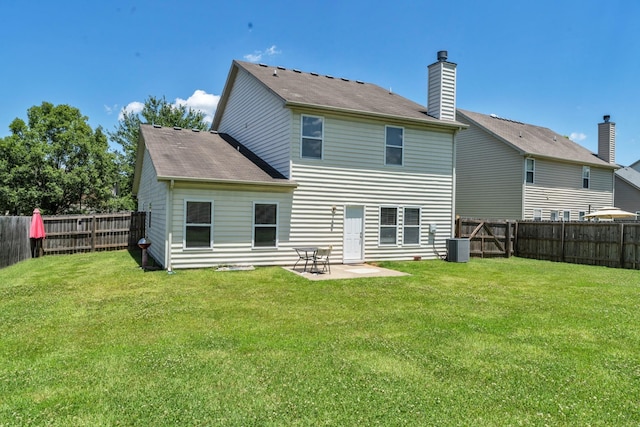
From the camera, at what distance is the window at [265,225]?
37.6ft

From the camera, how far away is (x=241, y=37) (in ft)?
54.0

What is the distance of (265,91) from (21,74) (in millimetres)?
17667

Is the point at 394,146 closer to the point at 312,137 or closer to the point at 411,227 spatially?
the point at 411,227

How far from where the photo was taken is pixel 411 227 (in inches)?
539

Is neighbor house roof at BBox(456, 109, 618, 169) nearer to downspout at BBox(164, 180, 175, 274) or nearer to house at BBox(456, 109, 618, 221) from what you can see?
house at BBox(456, 109, 618, 221)

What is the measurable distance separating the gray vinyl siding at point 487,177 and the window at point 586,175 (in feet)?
19.3

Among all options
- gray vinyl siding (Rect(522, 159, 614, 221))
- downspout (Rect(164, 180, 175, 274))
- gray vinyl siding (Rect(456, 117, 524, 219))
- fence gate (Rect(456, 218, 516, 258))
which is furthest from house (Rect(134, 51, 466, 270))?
gray vinyl siding (Rect(522, 159, 614, 221))

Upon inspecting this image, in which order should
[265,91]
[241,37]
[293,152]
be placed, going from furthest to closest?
[241,37] < [265,91] < [293,152]

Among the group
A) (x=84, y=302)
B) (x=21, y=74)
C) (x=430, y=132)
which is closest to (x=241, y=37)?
(x=430, y=132)

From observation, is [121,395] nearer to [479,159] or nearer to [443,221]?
[443,221]

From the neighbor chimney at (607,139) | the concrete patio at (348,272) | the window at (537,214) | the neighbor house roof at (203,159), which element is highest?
the neighbor chimney at (607,139)

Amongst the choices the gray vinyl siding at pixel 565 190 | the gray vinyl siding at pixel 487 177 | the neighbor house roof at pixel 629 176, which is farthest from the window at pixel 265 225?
the neighbor house roof at pixel 629 176

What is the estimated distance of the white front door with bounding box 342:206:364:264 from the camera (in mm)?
12633

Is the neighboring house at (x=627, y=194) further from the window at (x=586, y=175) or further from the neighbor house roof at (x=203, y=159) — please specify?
the neighbor house roof at (x=203, y=159)
